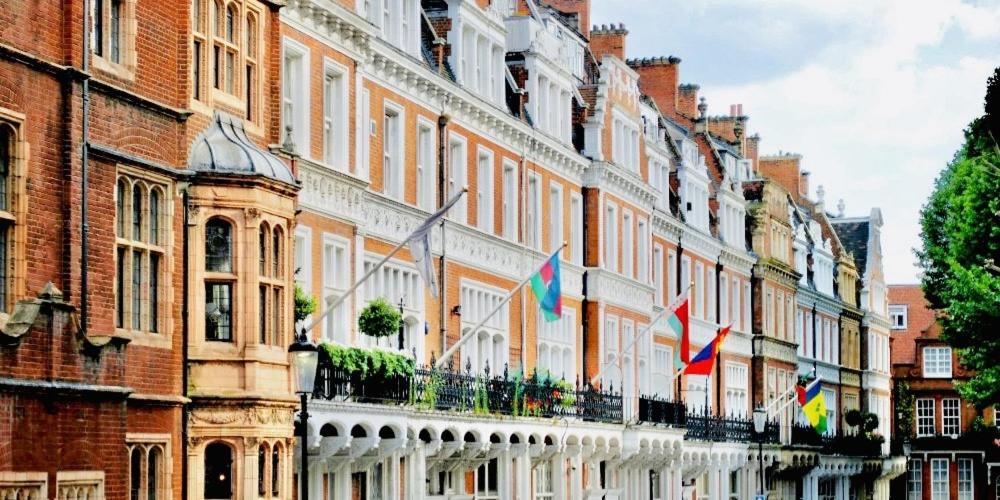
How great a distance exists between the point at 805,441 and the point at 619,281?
91.8 feet

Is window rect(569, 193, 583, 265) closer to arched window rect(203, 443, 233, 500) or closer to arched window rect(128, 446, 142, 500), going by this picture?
arched window rect(203, 443, 233, 500)

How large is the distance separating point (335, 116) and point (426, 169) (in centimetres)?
729

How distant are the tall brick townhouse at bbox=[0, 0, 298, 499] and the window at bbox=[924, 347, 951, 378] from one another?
92.1 m

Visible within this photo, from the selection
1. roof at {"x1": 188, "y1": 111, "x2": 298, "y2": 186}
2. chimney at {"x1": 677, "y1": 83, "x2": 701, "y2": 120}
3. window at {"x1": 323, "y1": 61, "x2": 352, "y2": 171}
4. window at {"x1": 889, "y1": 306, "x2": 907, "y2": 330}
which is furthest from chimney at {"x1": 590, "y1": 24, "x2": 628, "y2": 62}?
window at {"x1": 889, "y1": 306, "x2": 907, "y2": 330}

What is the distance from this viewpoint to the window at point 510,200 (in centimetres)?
5269

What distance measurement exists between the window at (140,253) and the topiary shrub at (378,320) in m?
9.17

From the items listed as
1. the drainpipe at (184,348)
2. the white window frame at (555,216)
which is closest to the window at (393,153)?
the white window frame at (555,216)

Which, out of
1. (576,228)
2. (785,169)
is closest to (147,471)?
→ (576,228)

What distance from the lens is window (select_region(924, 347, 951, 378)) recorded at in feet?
396

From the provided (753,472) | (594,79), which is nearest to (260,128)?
(594,79)

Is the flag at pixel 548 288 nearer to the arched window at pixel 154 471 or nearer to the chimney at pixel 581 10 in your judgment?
the arched window at pixel 154 471

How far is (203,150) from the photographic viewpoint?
30.5m

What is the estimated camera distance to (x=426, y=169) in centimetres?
4672

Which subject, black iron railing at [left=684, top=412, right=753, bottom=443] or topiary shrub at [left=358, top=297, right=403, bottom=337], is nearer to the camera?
topiary shrub at [left=358, top=297, right=403, bottom=337]
